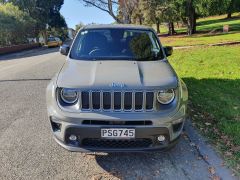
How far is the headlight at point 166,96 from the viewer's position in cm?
421

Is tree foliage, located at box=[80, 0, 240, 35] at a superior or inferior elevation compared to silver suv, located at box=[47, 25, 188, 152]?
inferior

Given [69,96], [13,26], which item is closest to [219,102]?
[69,96]

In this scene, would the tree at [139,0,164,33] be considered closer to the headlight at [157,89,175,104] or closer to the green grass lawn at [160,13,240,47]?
Result: the green grass lawn at [160,13,240,47]

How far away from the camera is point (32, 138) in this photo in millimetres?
5551

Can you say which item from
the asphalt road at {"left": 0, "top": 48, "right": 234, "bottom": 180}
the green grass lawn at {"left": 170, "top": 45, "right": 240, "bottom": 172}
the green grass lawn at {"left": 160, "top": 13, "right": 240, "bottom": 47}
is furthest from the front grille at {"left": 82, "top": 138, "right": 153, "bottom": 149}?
the green grass lawn at {"left": 160, "top": 13, "right": 240, "bottom": 47}

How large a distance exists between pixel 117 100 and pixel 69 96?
2.07 feet

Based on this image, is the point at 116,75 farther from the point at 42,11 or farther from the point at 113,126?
the point at 42,11

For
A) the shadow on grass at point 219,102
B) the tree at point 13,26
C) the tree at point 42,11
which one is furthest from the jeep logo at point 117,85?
the tree at point 42,11

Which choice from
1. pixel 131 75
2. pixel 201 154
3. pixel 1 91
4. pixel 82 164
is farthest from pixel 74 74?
pixel 1 91

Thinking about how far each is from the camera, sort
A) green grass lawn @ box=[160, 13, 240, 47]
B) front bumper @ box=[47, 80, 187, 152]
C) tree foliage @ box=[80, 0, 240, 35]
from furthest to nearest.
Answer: tree foliage @ box=[80, 0, 240, 35] < green grass lawn @ box=[160, 13, 240, 47] < front bumper @ box=[47, 80, 187, 152]

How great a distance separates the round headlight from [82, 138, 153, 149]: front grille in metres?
0.53

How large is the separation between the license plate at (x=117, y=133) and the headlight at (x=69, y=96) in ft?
1.87

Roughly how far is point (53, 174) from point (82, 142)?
60 centimetres

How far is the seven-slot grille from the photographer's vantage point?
4.09 meters
